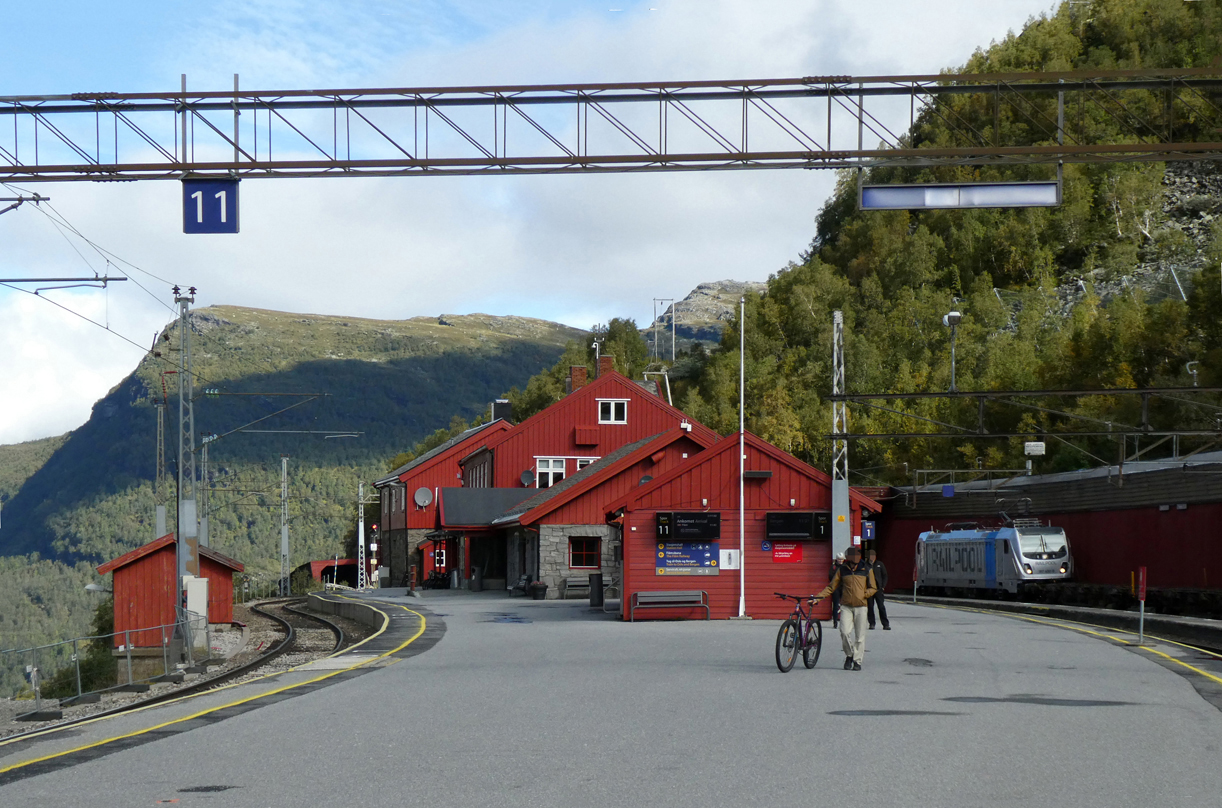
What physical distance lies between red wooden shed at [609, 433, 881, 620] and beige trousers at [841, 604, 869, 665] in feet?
46.6

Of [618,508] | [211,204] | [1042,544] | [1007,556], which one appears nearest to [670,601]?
[618,508]

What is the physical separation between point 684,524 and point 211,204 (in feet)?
51.9

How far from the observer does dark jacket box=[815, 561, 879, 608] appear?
17.6 meters

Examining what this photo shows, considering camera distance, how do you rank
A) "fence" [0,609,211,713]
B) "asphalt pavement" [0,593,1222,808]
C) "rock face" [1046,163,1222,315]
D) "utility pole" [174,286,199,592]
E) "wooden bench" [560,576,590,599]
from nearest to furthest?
"asphalt pavement" [0,593,1222,808]
"fence" [0,609,211,713]
"utility pole" [174,286,199,592]
"wooden bench" [560,576,590,599]
"rock face" [1046,163,1222,315]

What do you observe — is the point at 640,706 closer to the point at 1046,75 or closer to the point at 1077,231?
the point at 1046,75

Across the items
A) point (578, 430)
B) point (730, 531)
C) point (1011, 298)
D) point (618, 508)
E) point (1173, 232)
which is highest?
point (1173, 232)

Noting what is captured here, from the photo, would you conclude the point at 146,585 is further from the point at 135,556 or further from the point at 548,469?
the point at 548,469

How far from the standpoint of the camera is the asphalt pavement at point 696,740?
9.01 m

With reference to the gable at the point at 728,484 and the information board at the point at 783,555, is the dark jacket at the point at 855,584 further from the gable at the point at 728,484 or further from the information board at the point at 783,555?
the information board at the point at 783,555

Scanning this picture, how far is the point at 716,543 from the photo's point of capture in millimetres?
32406

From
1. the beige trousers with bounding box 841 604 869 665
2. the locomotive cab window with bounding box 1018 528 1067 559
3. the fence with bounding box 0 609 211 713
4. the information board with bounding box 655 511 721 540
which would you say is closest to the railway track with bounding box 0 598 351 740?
the fence with bounding box 0 609 211 713

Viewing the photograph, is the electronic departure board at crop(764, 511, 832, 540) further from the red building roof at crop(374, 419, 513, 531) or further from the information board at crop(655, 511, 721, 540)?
the red building roof at crop(374, 419, 513, 531)

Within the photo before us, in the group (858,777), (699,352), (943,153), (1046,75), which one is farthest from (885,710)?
(699,352)

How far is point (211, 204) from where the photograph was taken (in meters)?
19.6
